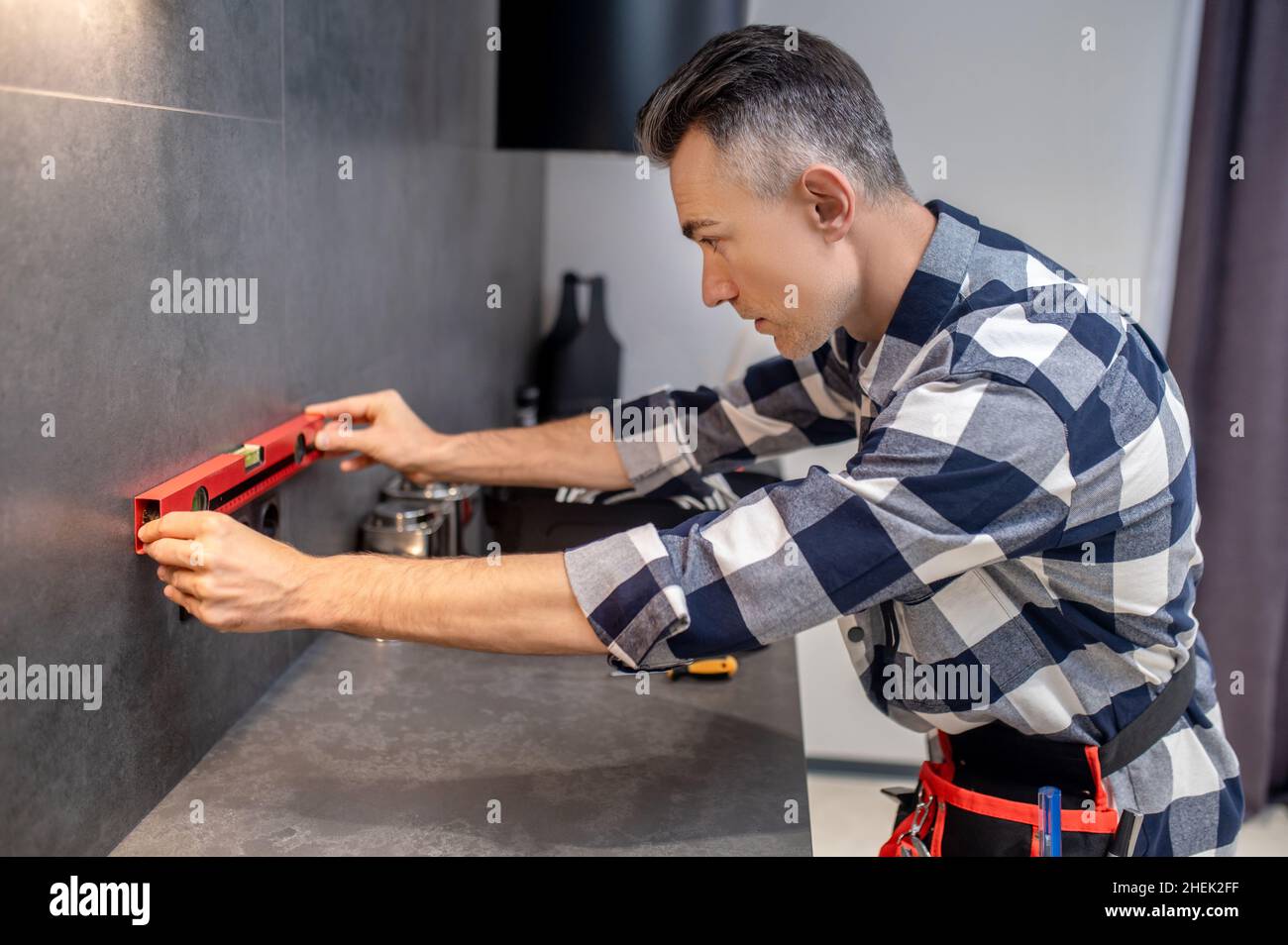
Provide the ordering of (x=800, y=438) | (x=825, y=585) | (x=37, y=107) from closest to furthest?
(x=37, y=107)
(x=825, y=585)
(x=800, y=438)

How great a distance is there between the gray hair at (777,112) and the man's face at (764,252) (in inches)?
0.7

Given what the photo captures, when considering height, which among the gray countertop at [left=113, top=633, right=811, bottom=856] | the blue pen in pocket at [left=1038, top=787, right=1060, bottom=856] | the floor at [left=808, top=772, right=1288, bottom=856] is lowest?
the floor at [left=808, top=772, right=1288, bottom=856]

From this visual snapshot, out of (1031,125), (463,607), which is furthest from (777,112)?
(1031,125)

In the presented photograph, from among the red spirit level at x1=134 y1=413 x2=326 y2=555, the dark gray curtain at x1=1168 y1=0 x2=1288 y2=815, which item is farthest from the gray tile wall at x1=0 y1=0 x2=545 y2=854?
the dark gray curtain at x1=1168 y1=0 x2=1288 y2=815

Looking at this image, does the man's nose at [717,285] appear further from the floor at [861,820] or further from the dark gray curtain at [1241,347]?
the dark gray curtain at [1241,347]

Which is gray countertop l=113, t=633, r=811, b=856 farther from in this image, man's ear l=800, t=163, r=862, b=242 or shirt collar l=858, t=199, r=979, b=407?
man's ear l=800, t=163, r=862, b=242

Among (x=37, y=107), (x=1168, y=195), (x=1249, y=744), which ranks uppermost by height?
(x=1168, y=195)

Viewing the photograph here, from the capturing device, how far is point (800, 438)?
153 cm

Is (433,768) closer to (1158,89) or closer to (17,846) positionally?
(17,846)

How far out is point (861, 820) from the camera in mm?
2727

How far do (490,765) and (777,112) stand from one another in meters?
0.67

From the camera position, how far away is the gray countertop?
1.02 m
